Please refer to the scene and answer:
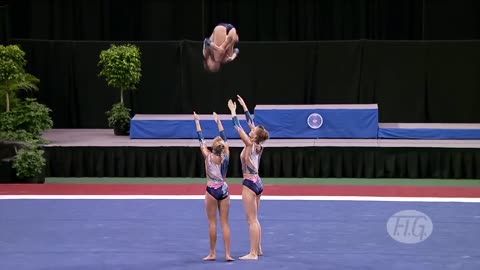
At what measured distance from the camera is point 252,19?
19.5 m

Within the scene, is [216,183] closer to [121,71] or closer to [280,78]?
[121,71]

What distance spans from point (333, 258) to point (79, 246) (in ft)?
9.83

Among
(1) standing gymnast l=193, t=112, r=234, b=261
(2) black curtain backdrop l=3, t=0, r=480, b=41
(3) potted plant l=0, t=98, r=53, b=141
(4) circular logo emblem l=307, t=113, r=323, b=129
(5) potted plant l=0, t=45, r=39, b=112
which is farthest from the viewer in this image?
(2) black curtain backdrop l=3, t=0, r=480, b=41

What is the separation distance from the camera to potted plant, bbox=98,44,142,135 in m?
16.8

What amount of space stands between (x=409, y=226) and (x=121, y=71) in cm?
696

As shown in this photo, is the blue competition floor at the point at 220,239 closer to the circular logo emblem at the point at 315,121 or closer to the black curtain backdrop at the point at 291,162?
the black curtain backdrop at the point at 291,162

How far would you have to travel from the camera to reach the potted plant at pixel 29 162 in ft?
48.2

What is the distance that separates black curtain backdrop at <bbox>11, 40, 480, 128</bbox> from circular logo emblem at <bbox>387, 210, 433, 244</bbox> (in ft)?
19.8

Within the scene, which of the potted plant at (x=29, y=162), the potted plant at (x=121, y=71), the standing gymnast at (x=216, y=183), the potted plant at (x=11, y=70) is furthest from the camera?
the potted plant at (x=121, y=71)

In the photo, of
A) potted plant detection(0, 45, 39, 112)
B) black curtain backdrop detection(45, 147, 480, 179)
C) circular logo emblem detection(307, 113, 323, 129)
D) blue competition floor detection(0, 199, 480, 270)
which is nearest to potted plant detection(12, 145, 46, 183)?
black curtain backdrop detection(45, 147, 480, 179)

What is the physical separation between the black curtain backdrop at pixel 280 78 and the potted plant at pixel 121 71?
4.48 feet

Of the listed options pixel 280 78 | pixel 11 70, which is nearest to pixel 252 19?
pixel 280 78

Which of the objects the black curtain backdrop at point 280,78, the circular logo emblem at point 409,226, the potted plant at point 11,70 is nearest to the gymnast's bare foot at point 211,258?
the circular logo emblem at point 409,226

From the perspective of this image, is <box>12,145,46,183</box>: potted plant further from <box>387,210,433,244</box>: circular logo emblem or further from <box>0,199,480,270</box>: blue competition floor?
<box>387,210,433,244</box>: circular logo emblem
